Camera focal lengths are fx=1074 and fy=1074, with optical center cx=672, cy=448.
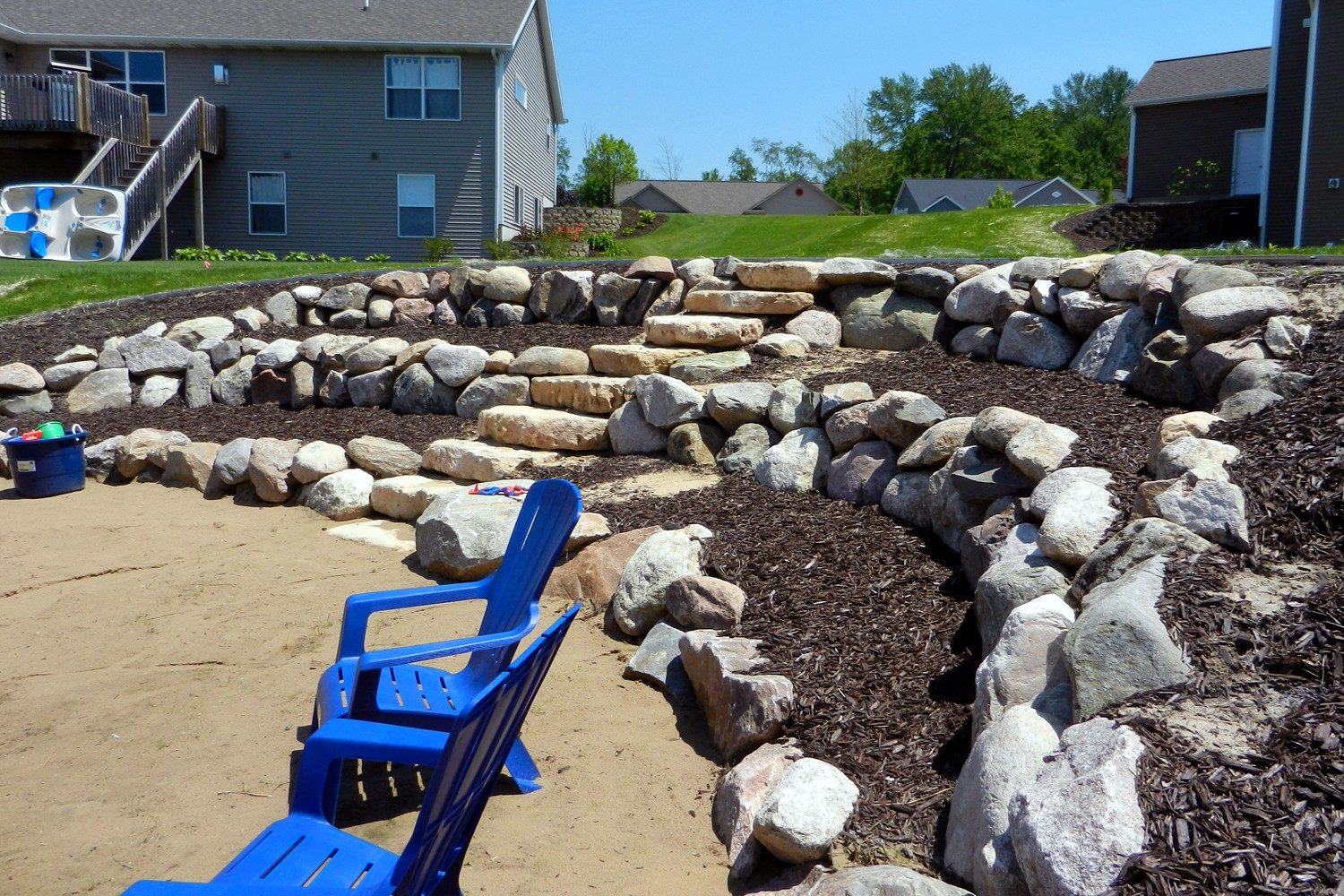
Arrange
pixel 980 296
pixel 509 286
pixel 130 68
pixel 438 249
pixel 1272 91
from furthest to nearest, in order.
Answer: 1. pixel 130 68
2. pixel 438 249
3. pixel 1272 91
4. pixel 509 286
5. pixel 980 296

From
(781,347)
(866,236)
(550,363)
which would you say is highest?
(866,236)

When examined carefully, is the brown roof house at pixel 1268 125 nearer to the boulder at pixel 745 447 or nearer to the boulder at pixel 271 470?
the boulder at pixel 745 447

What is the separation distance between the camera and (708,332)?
7223mm

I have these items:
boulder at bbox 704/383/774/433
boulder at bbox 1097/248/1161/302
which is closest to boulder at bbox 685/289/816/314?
boulder at bbox 704/383/774/433

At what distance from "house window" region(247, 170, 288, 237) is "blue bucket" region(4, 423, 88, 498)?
14.1 meters

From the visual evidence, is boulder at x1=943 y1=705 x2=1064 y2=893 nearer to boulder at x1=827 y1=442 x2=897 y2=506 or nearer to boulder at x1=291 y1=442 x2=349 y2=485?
boulder at x1=827 y1=442 x2=897 y2=506

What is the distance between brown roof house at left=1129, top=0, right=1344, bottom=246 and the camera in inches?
Answer: 655

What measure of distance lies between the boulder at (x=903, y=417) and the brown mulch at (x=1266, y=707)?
5.34 ft

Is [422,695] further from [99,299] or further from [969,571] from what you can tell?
[99,299]

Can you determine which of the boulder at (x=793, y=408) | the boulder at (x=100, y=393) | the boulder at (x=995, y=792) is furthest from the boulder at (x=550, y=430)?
the boulder at (x=995, y=792)

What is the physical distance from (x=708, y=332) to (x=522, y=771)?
4.22m

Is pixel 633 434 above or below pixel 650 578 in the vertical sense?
above

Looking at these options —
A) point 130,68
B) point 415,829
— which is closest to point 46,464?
point 415,829

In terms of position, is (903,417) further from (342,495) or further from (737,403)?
(342,495)
